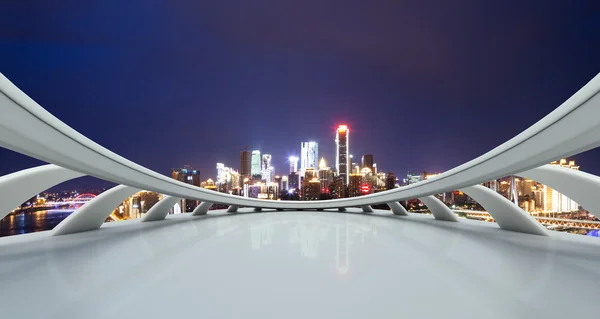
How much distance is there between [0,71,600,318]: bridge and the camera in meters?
1.76

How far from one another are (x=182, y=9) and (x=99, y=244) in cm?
3390

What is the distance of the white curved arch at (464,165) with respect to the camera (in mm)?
2406

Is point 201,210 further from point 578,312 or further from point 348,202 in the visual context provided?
point 578,312

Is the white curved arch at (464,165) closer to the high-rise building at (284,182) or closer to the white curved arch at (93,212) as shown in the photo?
the white curved arch at (93,212)

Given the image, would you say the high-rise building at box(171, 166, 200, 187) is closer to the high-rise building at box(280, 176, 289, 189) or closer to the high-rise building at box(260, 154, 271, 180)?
the high-rise building at box(280, 176, 289, 189)

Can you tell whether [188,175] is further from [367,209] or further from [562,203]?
[562,203]

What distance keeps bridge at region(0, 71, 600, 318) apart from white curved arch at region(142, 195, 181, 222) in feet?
8.08

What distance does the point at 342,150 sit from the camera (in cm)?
10550

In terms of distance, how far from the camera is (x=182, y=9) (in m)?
31.9

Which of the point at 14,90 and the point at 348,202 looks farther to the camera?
the point at 348,202

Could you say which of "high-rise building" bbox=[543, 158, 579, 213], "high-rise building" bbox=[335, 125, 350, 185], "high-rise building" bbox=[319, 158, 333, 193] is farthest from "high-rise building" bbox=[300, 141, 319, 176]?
"high-rise building" bbox=[543, 158, 579, 213]

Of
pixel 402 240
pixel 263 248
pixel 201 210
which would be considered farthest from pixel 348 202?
pixel 263 248

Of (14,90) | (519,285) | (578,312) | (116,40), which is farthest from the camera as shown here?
(116,40)

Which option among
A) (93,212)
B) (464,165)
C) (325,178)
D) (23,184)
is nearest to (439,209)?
(464,165)
